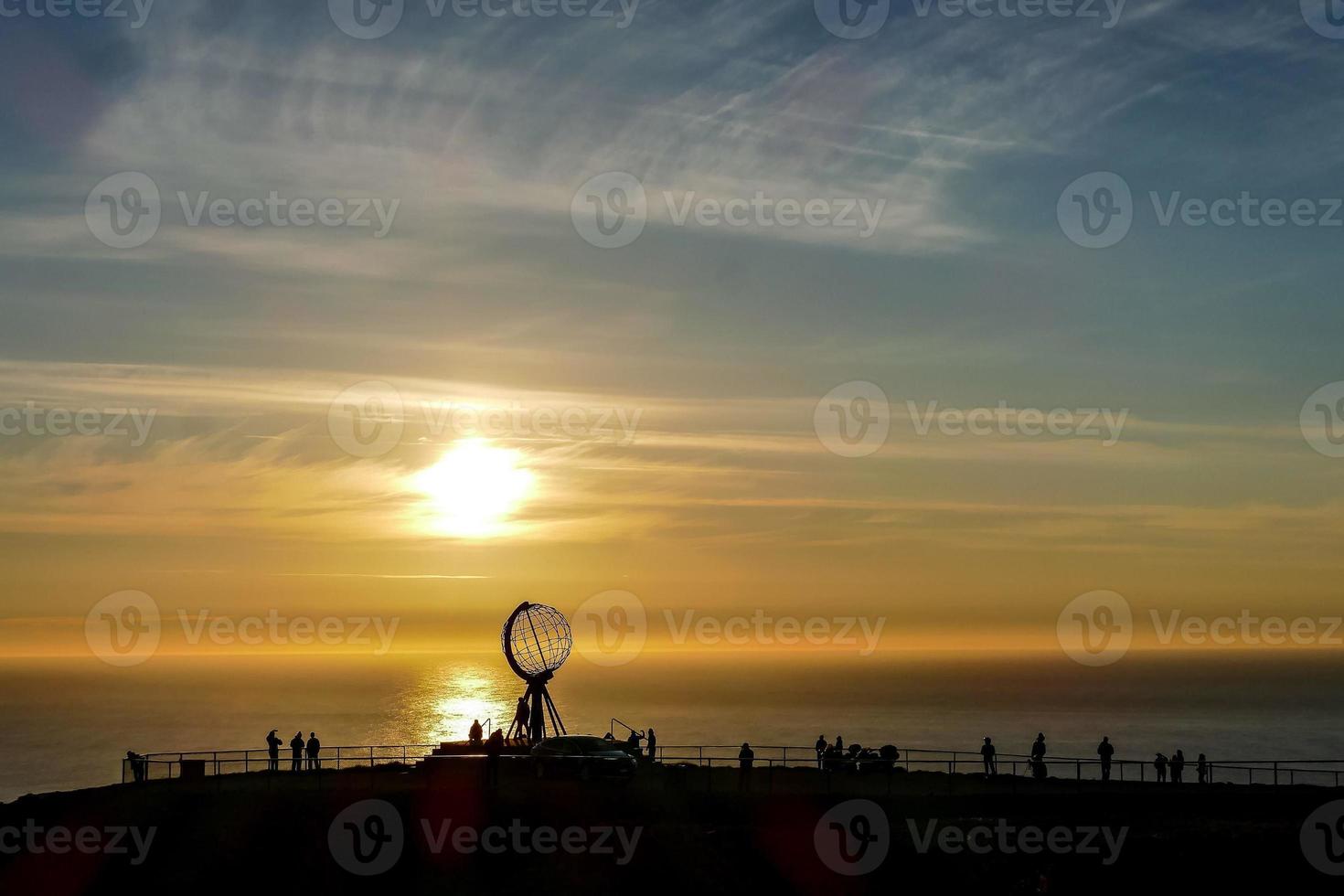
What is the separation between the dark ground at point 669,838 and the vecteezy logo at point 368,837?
71 mm

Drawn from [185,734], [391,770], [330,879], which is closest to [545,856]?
[330,879]

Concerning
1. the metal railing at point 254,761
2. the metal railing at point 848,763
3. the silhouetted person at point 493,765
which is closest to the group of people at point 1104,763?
the metal railing at point 848,763

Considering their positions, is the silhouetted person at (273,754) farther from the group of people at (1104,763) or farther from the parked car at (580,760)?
the group of people at (1104,763)

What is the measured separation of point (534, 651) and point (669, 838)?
16.4 meters

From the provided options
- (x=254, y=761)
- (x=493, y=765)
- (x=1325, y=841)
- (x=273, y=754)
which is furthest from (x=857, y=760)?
(x=273, y=754)

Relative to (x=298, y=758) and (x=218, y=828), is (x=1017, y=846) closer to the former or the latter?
(x=218, y=828)

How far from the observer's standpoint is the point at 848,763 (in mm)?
46625

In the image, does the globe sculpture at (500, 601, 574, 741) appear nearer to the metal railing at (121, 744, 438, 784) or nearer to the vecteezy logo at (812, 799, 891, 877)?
the metal railing at (121, 744, 438, 784)

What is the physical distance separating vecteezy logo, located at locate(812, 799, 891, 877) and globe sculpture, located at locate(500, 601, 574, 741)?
16.1 m

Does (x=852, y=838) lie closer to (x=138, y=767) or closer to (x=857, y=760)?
(x=857, y=760)

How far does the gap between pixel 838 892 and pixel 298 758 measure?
2279 cm

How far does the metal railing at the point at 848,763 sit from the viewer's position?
44094mm

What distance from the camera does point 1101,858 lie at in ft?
110

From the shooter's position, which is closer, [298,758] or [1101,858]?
[1101,858]
